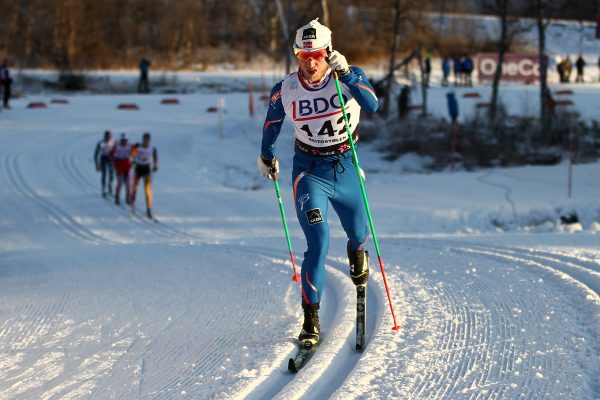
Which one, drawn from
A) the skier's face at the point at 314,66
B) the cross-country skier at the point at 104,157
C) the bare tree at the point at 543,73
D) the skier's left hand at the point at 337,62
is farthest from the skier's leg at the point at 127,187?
the skier's left hand at the point at 337,62

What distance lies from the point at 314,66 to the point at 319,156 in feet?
2.16

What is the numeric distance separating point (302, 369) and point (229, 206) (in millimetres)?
14123

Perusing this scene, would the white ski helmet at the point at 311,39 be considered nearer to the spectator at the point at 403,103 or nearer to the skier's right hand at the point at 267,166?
the skier's right hand at the point at 267,166

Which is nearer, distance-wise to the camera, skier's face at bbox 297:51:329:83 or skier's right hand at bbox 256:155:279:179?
skier's face at bbox 297:51:329:83

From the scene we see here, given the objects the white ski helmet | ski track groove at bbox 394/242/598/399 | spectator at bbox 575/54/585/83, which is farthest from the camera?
spectator at bbox 575/54/585/83

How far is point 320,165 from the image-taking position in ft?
19.8

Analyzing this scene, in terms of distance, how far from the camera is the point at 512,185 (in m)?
19.6

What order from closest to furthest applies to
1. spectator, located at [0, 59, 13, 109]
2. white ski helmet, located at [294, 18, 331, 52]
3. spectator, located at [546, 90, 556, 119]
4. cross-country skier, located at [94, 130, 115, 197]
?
white ski helmet, located at [294, 18, 331, 52] < cross-country skier, located at [94, 130, 115, 197] < spectator, located at [546, 90, 556, 119] < spectator, located at [0, 59, 13, 109]

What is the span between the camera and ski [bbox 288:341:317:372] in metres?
5.36

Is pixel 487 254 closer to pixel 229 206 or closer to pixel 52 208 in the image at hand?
pixel 229 206

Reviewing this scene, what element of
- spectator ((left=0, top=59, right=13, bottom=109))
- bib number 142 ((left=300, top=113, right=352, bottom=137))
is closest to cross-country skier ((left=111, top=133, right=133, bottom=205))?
bib number 142 ((left=300, top=113, right=352, bottom=137))

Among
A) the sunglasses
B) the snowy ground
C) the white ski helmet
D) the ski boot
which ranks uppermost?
the white ski helmet

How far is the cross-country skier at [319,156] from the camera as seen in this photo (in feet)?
19.1

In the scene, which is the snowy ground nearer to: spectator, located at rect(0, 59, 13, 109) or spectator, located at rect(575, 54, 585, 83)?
spectator, located at rect(0, 59, 13, 109)
